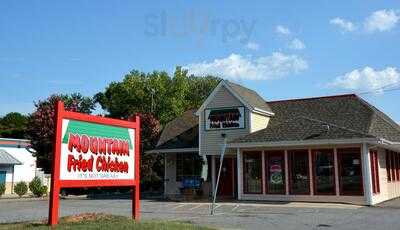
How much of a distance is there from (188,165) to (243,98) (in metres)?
6.32

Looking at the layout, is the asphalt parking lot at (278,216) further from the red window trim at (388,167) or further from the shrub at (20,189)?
the shrub at (20,189)

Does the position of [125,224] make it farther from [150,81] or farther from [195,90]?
[195,90]

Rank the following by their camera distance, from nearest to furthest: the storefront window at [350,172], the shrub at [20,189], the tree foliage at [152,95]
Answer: the storefront window at [350,172], the shrub at [20,189], the tree foliage at [152,95]

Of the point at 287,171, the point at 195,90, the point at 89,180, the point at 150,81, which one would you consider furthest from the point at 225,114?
the point at 195,90

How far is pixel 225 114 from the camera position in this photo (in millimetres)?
28109

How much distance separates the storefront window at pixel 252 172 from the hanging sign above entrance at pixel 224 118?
202 cm

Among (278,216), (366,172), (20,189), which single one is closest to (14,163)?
(20,189)

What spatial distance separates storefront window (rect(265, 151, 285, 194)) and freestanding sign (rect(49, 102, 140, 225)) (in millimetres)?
11107

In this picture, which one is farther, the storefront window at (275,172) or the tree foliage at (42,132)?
the tree foliage at (42,132)

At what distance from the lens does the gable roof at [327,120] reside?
963 inches

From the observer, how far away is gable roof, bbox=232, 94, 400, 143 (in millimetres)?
24462

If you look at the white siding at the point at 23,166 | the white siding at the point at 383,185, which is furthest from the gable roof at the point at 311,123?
the white siding at the point at 23,166

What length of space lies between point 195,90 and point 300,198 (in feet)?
142

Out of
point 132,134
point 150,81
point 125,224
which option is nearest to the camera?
point 125,224
